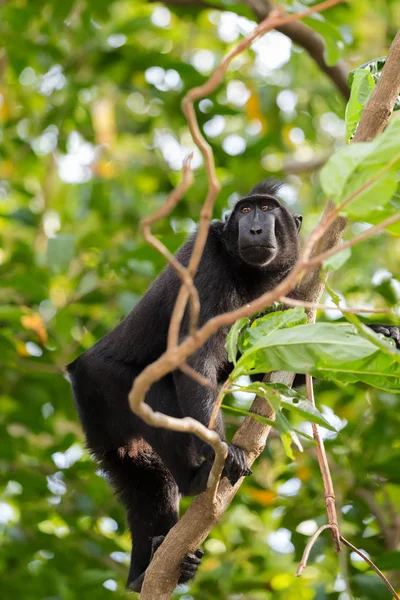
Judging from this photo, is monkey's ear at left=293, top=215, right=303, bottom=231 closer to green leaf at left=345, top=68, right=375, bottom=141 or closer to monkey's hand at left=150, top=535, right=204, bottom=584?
monkey's hand at left=150, top=535, right=204, bottom=584

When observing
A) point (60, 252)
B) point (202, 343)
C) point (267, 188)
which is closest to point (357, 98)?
point (202, 343)

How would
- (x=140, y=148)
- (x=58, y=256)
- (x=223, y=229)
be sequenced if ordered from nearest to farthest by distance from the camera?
(x=223, y=229)
(x=58, y=256)
(x=140, y=148)

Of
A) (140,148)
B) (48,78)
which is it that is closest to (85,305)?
(48,78)

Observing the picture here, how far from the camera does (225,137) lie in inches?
465

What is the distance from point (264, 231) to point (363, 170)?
345 centimetres

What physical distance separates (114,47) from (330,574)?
18.8 ft

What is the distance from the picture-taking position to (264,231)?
617cm

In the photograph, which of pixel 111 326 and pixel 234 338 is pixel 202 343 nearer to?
pixel 234 338

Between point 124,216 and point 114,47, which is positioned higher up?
point 114,47

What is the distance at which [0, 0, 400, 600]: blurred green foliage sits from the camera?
712 cm

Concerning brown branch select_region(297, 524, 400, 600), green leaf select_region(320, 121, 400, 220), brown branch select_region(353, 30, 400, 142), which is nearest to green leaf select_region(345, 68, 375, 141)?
brown branch select_region(353, 30, 400, 142)

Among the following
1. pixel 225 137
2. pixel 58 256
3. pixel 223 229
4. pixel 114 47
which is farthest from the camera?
pixel 225 137

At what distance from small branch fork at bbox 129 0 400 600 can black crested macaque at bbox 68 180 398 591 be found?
1.32m

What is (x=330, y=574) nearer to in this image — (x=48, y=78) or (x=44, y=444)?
(x=44, y=444)
